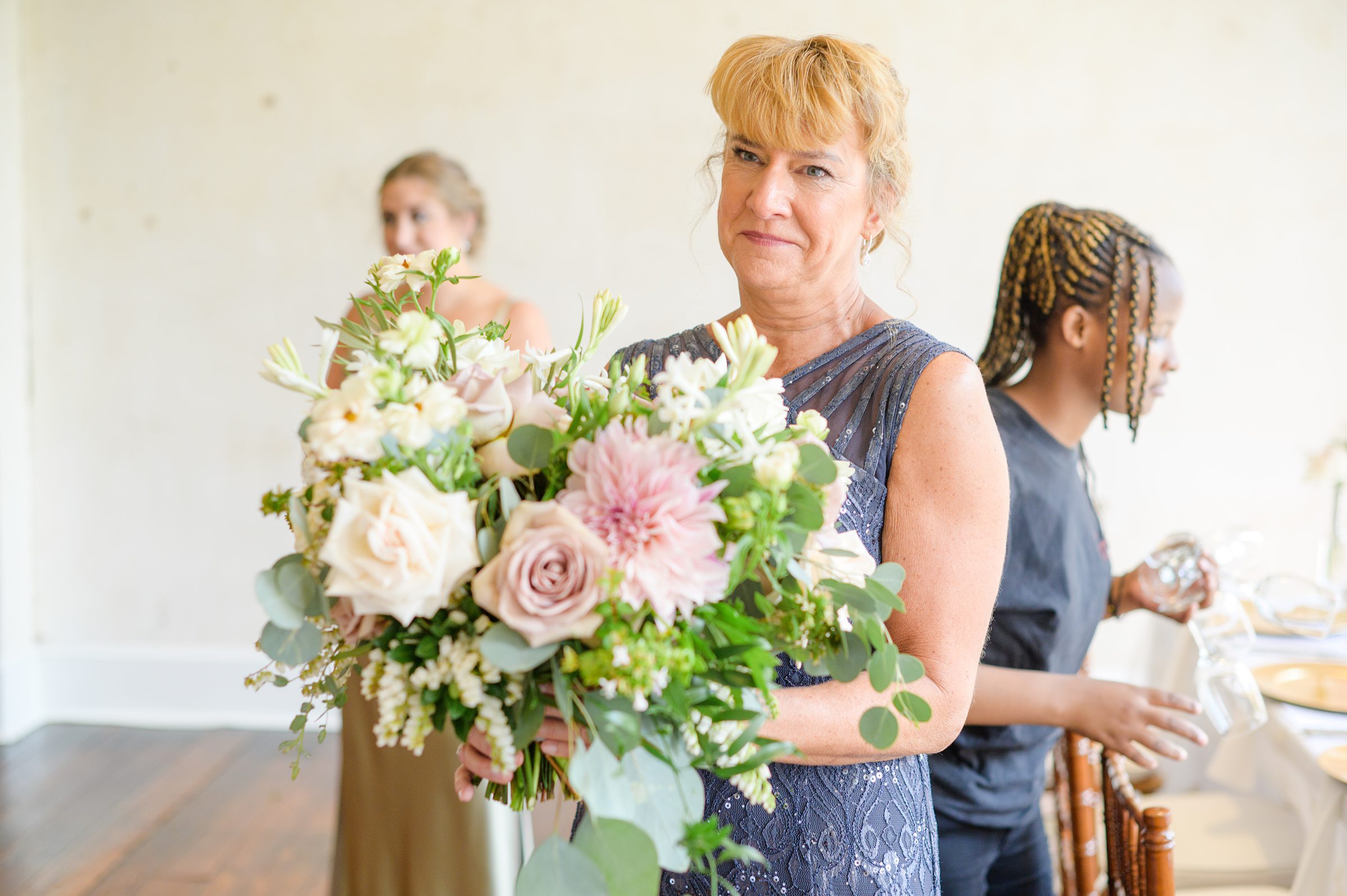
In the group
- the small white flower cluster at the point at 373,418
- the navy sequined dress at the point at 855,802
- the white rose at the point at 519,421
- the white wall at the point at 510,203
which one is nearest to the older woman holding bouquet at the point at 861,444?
the navy sequined dress at the point at 855,802

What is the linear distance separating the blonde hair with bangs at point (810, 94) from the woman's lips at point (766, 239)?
100mm

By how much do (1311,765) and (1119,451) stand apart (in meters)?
2.09

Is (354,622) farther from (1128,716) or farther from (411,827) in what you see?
(411,827)

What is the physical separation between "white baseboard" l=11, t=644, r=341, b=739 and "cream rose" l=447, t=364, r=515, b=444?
3569 millimetres

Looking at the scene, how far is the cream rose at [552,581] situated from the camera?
69cm

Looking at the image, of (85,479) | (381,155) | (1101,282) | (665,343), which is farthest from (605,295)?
(85,479)

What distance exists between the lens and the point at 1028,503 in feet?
5.33

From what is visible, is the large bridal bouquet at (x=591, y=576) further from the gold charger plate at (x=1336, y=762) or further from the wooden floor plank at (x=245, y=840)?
the wooden floor plank at (x=245, y=840)

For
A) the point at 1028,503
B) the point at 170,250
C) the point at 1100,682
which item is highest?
the point at 170,250

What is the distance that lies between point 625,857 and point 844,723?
36 cm

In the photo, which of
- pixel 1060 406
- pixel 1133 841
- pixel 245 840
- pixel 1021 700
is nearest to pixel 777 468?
pixel 1021 700

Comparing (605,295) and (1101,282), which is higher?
(1101,282)

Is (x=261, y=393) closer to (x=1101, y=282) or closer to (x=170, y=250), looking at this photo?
(x=170, y=250)

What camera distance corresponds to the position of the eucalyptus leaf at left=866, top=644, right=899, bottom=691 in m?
0.83
